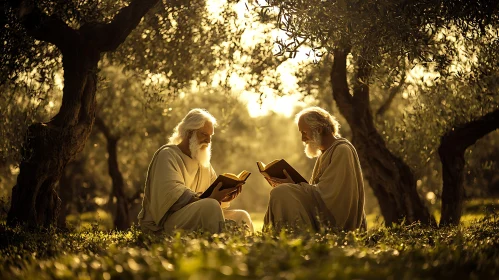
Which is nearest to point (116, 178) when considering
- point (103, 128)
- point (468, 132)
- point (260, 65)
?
point (103, 128)

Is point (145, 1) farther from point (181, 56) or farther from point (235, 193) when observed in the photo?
point (235, 193)

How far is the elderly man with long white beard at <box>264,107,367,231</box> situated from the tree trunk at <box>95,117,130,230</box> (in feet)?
48.6

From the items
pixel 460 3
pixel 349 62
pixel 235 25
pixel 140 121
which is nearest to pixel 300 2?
pixel 460 3

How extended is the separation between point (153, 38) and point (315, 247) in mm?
10427

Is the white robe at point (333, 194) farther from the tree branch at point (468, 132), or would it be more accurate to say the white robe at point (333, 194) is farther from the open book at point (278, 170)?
the tree branch at point (468, 132)

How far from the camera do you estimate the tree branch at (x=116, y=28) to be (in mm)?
13172

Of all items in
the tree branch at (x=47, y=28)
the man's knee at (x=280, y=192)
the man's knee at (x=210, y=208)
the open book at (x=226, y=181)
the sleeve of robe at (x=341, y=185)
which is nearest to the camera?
the man's knee at (x=210, y=208)

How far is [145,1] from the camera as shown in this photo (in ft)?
43.0

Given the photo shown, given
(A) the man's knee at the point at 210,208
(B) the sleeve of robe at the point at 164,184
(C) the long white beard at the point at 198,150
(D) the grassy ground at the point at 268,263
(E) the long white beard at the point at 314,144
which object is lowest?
(D) the grassy ground at the point at 268,263

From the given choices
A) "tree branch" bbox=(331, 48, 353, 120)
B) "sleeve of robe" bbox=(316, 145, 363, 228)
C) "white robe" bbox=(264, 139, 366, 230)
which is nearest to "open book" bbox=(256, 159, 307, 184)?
"white robe" bbox=(264, 139, 366, 230)

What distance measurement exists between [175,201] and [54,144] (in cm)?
318

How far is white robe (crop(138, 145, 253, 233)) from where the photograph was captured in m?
10.2

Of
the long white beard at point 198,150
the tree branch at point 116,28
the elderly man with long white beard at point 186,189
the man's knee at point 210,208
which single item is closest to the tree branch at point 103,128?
the tree branch at point 116,28

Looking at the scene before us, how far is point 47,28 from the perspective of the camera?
1270cm
